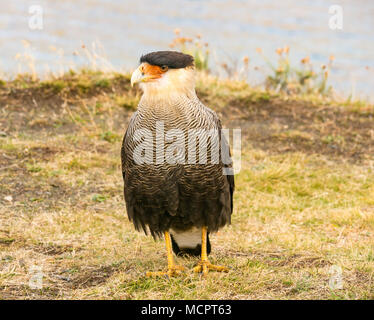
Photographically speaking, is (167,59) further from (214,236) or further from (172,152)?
(214,236)

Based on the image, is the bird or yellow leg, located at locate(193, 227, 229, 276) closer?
the bird

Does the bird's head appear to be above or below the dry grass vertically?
above

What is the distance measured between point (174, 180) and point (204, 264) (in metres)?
0.75

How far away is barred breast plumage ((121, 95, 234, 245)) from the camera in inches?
143

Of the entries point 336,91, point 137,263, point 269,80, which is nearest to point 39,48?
point 269,80

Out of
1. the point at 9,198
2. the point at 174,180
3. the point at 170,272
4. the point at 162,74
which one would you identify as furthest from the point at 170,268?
the point at 9,198

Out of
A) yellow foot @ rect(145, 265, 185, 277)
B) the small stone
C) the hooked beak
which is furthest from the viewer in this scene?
the small stone

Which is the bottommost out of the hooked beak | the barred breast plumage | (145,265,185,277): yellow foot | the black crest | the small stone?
the small stone

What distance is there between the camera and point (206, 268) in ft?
13.2

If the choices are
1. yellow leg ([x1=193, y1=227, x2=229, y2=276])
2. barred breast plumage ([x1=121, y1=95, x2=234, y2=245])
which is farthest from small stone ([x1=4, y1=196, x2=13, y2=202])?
yellow leg ([x1=193, y1=227, x2=229, y2=276])

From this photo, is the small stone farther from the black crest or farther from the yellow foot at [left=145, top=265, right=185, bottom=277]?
the black crest

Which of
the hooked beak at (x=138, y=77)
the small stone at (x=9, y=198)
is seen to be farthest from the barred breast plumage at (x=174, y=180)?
the small stone at (x=9, y=198)

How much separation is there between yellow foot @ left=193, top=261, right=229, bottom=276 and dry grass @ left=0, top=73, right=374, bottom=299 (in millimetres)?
93

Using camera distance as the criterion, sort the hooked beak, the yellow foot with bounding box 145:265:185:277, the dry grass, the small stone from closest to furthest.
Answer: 1. the hooked beak
2. the dry grass
3. the yellow foot with bounding box 145:265:185:277
4. the small stone
